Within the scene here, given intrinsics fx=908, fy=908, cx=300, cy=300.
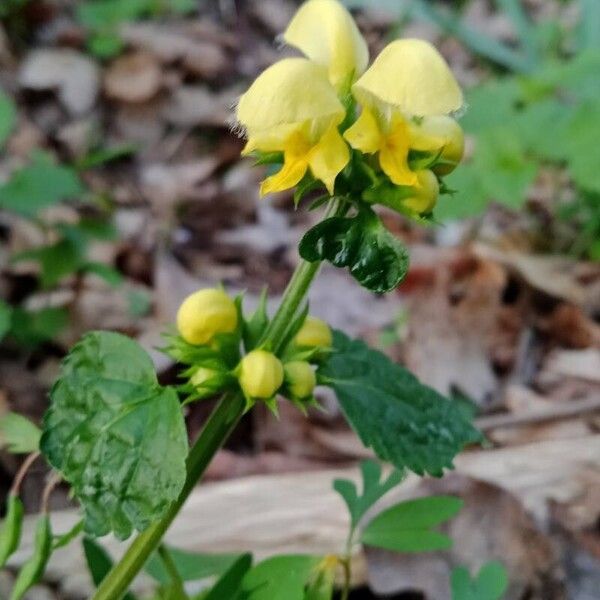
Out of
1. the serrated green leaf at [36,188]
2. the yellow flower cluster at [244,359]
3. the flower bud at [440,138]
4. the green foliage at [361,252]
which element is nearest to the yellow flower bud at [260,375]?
the yellow flower cluster at [244,359]

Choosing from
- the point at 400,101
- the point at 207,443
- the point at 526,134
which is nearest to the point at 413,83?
the point at 400,101

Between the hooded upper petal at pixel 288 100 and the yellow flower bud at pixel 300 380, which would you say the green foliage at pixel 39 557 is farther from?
the hooded upper petal at pixel 288 100

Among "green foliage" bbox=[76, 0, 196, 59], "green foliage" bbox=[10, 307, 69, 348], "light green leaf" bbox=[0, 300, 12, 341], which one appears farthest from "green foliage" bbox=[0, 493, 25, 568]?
"green foliage" bbox=[76, 0, 196, 59]

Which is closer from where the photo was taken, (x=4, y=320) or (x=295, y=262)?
(x=4, y=320)

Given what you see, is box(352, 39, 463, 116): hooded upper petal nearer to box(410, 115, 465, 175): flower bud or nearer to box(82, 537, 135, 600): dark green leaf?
box(410, 115, 465, 175): flower bud

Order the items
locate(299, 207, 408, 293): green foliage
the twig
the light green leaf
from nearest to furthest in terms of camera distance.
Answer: locate(299, 207, 408, 293): green foliage < the light green leaf < the twig

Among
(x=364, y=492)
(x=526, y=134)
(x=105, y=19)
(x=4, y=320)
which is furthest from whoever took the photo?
(x=105, y=19)

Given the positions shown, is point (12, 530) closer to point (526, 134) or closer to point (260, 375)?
point (260, 375)

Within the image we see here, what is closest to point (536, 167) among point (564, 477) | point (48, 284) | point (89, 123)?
point (564, 477)
